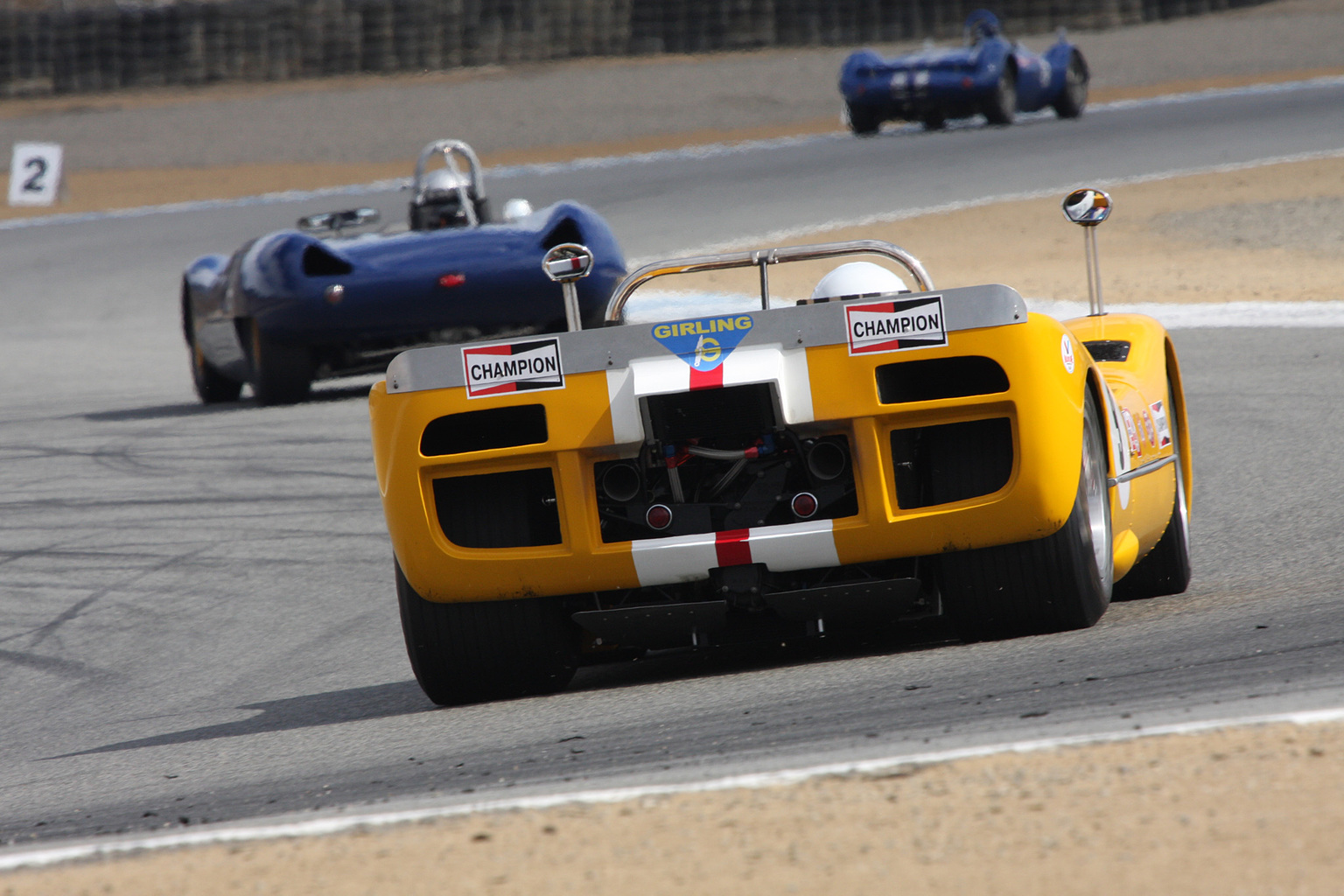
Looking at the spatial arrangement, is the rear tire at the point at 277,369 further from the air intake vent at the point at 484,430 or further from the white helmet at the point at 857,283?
the air intake vent at the point at 484,430

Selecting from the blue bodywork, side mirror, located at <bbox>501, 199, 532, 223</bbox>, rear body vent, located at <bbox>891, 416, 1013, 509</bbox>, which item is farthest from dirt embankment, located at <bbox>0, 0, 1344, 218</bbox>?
rear body vent, located at <bbox>891, 416, 1013, 509</bbox>

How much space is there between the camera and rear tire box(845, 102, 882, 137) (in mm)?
27906

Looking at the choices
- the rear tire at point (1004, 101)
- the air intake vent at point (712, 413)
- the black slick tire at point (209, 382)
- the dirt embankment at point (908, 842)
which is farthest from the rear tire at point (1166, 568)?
the rear tire at point (1004, 101)

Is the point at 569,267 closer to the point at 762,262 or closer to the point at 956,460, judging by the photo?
the point at 762,262

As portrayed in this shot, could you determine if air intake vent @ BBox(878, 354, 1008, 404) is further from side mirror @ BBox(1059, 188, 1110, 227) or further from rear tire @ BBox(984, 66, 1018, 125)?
rear tire @ BBox(984, 66, 1018, 125)

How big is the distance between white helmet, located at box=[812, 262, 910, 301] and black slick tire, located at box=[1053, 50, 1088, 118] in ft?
76.2

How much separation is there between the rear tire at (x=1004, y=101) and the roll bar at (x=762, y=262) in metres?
21.6

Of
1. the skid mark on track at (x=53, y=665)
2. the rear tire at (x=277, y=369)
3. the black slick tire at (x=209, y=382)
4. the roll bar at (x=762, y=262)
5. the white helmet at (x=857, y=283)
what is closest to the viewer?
the roll bar at (x=762, y=262)

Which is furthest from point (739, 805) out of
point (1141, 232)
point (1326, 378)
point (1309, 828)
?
point (1141, 232)

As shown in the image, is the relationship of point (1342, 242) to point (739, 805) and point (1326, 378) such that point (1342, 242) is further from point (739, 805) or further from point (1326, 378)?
point (739, 805)

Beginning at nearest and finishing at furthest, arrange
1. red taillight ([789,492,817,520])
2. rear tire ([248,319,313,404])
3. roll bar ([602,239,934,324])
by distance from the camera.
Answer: red taillight ([789,492,817,520]), roll bar ([602,239,934,324]), rear tire ([248,319,313,404])

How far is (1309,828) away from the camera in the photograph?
281 centimetres

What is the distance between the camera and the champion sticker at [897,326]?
4.42m

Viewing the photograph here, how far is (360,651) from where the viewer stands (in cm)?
600
